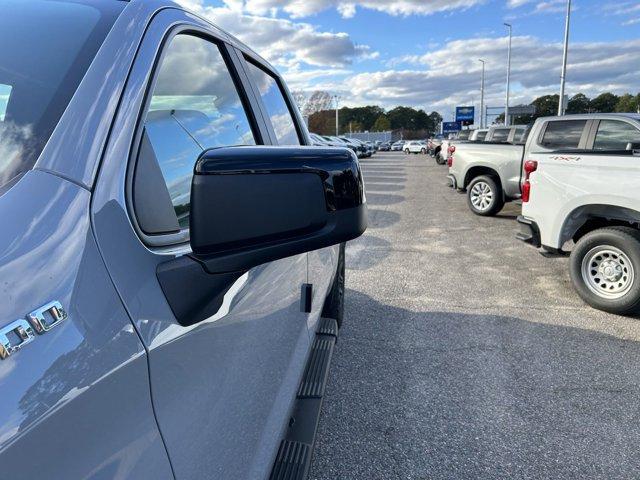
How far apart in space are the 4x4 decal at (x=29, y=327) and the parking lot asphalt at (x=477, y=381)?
2.15m

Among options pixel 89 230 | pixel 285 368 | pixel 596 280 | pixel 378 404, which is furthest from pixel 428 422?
pixel 596 280

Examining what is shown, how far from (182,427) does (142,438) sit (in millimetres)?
136

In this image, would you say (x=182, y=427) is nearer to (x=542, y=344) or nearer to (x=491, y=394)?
(x=491, y=394)

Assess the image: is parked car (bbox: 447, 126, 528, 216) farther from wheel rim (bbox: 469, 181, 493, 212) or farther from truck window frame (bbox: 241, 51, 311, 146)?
truck window frame (bbox: 241, 51, 311, 146)

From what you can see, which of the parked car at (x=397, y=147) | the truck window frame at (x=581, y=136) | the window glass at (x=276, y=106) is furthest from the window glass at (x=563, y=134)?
the parked car at (x=397, y=147)

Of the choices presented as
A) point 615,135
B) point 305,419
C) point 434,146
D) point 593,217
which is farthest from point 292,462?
point 434,146

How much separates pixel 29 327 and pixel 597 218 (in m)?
5.64

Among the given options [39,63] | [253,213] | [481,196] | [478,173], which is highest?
[39,63]

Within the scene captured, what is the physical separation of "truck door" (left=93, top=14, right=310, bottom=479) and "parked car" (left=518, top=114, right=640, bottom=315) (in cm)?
402

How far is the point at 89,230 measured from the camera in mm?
883

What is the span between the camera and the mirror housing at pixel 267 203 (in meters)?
0.96

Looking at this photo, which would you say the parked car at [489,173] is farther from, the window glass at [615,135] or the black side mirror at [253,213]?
the black side mirror at [253,213]

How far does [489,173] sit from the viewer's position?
34.8ft

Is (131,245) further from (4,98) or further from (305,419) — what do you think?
(305,419)
